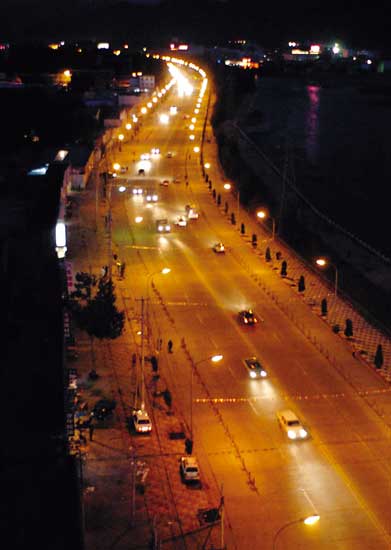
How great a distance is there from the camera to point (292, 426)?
10.5 meters

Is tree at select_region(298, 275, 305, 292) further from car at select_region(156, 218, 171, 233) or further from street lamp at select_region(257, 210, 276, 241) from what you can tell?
car at select_region(156, 218, 171, 233)

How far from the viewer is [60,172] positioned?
24250 millimetres

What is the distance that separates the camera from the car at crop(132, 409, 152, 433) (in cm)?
1048

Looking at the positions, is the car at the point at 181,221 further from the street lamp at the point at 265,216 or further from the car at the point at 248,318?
the car at the point at 248,318

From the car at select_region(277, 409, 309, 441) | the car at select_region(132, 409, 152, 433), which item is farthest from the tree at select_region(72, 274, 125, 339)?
the car at select_region(277, 409, 309, 441)

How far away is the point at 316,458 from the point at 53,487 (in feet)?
9.54

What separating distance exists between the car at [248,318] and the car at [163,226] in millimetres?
6305

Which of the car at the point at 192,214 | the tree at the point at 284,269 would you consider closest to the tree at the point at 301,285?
the tree at the point at 284,269

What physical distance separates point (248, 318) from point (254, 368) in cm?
209

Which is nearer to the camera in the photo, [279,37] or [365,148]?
[365,148]

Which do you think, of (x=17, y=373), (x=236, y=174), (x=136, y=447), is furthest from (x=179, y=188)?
(x=136, y=447)

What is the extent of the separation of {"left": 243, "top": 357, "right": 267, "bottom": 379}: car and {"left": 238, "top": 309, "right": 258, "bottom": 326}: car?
5.51 feet

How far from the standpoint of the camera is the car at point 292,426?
10453 mm

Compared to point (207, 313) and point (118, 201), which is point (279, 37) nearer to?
point (118, 201)
